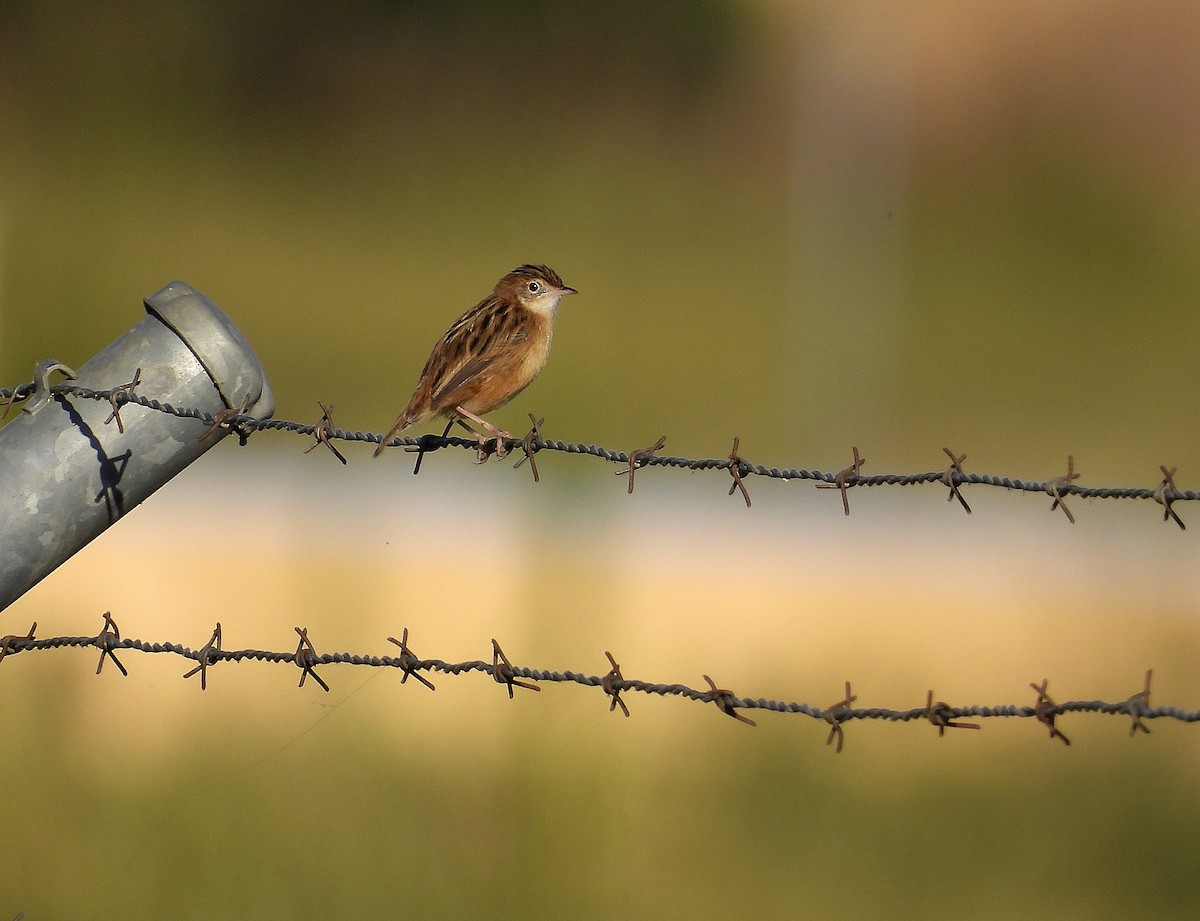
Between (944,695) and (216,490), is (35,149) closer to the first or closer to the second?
(216,490)

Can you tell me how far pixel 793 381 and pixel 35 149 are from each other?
1367 cm

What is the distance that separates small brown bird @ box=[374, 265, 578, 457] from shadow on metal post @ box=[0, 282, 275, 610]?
214 cm

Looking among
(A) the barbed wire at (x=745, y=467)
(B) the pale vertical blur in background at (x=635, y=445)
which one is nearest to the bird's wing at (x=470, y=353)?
(A) the barbed wire at (x=745, y=467)

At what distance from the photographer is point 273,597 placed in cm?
1027

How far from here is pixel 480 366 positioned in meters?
6.02

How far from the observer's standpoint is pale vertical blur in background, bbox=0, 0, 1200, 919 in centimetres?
809

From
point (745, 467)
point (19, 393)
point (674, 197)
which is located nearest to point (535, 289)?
point (745, 467)

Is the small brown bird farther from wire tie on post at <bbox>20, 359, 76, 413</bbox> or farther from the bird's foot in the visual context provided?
wire tie on post at <bbox>20, 359, 76, 413</bbox>

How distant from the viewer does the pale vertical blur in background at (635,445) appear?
8.09 m

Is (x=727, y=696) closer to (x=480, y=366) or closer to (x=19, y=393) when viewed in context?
(x=19, y=393)

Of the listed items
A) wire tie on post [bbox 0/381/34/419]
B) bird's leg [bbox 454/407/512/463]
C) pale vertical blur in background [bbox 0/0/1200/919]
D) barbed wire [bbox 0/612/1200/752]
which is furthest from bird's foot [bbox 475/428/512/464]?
pale vertical blur in background [bbox 0/0/1200/919]

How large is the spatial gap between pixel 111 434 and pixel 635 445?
52.4ft

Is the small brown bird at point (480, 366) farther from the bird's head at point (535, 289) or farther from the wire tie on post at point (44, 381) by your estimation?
the wire tie on post at point (44, 381)

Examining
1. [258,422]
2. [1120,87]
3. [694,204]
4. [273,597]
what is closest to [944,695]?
[273,597]
